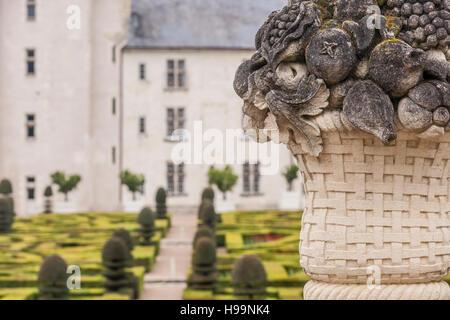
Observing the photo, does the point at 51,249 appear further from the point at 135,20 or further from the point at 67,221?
the point at 135,20

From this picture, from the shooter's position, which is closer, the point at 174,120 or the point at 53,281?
the point at 53,281

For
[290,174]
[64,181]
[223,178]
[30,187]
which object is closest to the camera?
[64,181]

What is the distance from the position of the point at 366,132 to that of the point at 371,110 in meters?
0.08

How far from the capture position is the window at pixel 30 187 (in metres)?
24.8

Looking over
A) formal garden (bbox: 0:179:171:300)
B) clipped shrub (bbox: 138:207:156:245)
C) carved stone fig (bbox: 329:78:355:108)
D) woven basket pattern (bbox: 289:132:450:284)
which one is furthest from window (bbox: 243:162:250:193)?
carved stone fig (bbox: 329:78:355:108)

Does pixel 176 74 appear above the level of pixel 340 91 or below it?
above

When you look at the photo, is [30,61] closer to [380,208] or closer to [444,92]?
[380,208]

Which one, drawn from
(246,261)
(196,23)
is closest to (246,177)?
(196,23)

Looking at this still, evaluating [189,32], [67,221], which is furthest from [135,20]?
[67,221]

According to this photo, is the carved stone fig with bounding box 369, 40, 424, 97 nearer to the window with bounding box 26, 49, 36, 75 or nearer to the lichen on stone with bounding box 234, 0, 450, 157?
the lichen on stone with bounding box 234, 0, 450, 157

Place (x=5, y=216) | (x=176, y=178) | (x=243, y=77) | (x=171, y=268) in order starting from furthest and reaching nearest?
(x=176, y=178)
(x=5, y=216)
(x=171, y=268)
(x=243, y=77)

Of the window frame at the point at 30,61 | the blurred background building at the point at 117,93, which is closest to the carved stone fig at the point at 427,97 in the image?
the blurred background building at the point at 117,93

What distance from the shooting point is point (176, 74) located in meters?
27.1

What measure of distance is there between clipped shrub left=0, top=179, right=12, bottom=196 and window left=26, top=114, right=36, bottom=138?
2137 mm
